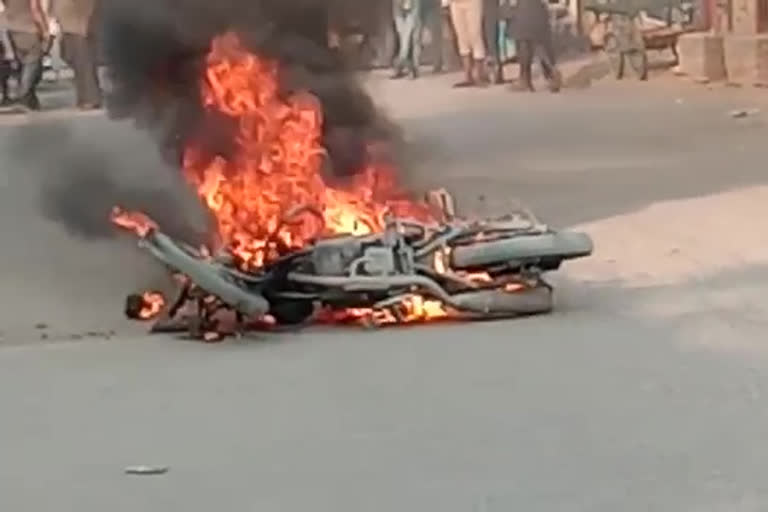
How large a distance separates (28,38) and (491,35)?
6.11 metres

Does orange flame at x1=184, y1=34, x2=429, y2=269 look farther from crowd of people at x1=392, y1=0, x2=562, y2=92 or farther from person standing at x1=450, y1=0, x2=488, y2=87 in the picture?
person standing at x1=450, y1=0, x2=488, y2=87

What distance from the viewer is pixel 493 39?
26.1 m

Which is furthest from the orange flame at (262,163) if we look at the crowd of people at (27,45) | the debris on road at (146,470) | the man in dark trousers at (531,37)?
the man in dark trousers at (531,37)

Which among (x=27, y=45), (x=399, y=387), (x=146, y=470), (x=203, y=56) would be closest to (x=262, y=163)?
(x=203, y=56)

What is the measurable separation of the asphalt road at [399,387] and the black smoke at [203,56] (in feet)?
1.04

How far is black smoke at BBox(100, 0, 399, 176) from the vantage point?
336 inches

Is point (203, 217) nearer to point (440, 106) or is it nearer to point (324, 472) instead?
point (324, 472)

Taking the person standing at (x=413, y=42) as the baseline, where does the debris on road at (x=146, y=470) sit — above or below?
above

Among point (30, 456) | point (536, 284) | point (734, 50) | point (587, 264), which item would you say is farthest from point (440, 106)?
point (30, 456)

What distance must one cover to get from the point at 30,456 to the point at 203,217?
2.77 meters

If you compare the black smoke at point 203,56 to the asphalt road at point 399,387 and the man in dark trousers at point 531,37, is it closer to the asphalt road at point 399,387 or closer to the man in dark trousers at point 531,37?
the asphalt road at point 399,387

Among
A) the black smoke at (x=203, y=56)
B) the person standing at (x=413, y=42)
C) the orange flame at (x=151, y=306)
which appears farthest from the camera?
the person standing at (x=413, y=42)

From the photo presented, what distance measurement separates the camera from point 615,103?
22031 mm

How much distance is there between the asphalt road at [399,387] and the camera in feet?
17.8
